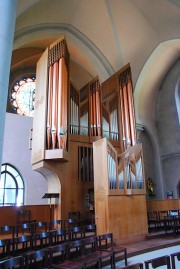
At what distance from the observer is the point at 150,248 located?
20.6ft

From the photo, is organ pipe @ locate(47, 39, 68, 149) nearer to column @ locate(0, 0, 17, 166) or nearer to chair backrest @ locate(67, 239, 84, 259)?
chair backrest @ locate(67, 239, 84, 259)

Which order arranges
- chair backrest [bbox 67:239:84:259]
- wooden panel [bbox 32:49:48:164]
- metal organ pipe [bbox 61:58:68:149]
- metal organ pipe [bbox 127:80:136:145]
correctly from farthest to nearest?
metal organ pipe [bbox 127:80:136:145] < metal organ pipe [bbox 61:58:68:149] < wooden panel [bbox 32:49:48:164] < chair backrest [bbox 67:239:84:259]

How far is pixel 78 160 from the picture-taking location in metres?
8.71

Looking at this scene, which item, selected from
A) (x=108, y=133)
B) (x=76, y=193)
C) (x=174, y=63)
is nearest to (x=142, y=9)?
(x=174, y=63)

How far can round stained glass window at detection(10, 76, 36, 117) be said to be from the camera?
1155cm

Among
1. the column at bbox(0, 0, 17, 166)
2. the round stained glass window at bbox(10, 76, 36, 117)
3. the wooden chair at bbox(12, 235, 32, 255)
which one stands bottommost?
the wooden chair at bbox(12, 235, 32, 255)

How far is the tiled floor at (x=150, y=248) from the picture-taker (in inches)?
225

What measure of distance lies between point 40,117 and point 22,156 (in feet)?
9.04

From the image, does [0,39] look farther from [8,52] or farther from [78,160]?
[78,160]

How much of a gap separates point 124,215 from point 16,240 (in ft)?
10.9

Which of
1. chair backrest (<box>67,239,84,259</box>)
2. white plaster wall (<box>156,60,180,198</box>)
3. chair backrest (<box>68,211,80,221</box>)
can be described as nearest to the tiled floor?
chair backrest (<box>67,239,84,259</box>)

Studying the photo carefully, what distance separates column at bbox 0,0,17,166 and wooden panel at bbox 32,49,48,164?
11.8 feet

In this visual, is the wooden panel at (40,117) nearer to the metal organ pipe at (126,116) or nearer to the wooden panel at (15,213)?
the wooden panel at (15,213)

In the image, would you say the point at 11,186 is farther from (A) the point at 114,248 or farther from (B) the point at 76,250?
(A) the point at 114,248
